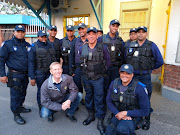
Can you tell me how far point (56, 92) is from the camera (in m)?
2.53

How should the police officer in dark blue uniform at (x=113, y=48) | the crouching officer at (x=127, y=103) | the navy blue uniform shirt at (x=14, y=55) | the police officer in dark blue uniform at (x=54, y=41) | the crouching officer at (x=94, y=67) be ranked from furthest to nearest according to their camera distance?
1. the police officer in dark blue uniform at (x=54, y=41)
2. the police officer in dark blue uniform at (x=113, y=48)
3. the navy blue uniform shirt at (x=14, y=55)
4. the crouching officer at (x=94, y=67)
5. the crouching officer at (x=127, y=103)

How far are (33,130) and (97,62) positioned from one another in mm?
1743

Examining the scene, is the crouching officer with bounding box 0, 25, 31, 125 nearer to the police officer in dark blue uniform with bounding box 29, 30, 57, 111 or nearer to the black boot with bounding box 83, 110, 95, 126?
the police officer in dark blue uniform with bounding box 29, 30, 57, 111

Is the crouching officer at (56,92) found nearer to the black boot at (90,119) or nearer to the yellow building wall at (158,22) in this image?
the black boot at (90,119)

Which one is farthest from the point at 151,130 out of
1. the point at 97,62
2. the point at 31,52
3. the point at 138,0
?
the point at 138,0

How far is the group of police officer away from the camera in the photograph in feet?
6.50

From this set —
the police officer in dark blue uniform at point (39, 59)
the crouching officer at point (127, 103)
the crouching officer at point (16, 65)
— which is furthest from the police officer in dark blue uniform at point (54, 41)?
the crouching officer at point (127, 103)

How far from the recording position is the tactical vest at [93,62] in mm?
2416

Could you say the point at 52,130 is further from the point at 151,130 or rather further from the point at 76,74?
the point at 151,130

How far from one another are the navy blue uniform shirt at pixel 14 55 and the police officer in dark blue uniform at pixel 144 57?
86.0 inches

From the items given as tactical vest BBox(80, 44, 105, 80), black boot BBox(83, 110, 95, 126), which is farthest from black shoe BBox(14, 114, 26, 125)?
tactical vest BBox(80, 44, 105, 80)

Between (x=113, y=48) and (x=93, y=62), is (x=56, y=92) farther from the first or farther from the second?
(x=113, y=48)

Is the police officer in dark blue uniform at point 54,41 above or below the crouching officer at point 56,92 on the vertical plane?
above

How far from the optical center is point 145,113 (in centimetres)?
192
